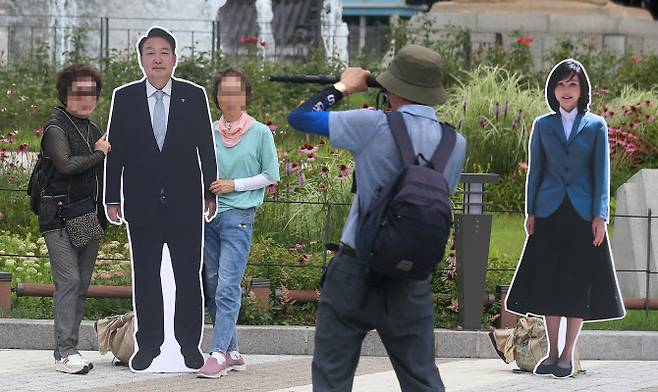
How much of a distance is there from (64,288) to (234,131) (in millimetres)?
1352

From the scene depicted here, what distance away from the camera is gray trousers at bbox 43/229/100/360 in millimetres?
9648

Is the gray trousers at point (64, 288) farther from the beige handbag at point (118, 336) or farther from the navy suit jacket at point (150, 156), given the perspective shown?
the navy suit jacket at point (150, 156)

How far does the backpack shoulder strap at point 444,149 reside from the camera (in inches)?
261

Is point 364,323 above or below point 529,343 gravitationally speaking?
above

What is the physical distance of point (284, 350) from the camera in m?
10.8

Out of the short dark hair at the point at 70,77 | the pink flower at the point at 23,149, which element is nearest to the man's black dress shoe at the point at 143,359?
the short dark hair at the point at 70,77

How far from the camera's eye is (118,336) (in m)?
9.96

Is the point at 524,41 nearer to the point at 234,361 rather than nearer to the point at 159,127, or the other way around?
the point at 159,127

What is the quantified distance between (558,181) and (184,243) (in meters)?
2.26

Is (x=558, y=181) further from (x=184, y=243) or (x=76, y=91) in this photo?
(x=76, y=91)

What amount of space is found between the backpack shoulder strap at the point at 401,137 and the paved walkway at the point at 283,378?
282cm

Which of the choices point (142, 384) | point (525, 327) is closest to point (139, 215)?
point (142, 384)

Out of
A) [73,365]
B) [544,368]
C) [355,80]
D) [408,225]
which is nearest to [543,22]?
[544,368]

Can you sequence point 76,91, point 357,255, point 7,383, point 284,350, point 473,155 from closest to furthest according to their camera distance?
Answer: point 357,255, point 7,383, point 76,91, point 284,350, point 473,155
